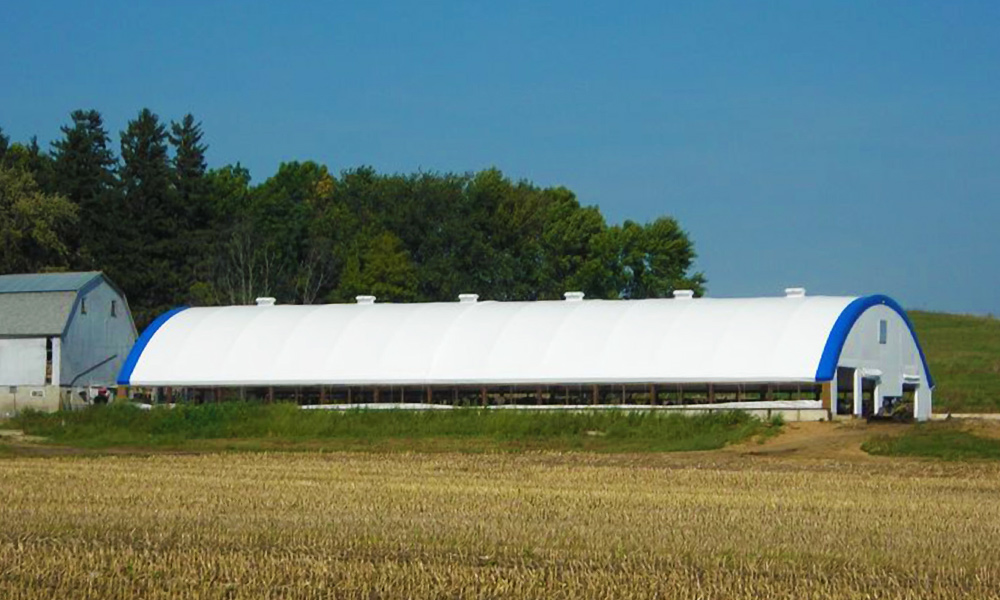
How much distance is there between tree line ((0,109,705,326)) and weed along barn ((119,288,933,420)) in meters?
29.8

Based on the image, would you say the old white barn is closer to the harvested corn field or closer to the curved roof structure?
the curved roof structure

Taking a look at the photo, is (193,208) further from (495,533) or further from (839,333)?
(495,533)

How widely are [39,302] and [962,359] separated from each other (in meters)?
52.6

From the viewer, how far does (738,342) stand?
184 feet

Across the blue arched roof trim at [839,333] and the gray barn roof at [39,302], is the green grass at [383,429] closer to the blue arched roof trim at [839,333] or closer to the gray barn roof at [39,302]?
the blue arched roof trim at [839,333]

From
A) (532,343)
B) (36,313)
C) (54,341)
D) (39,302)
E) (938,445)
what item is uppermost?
(39,302)

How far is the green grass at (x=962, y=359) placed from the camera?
250 feet

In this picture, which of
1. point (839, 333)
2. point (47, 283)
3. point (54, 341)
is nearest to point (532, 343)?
point (839, 333)

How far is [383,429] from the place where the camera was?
181 ft

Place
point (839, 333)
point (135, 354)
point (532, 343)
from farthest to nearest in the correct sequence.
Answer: point (135, 354) < point (532, 343) < point (839, 333)

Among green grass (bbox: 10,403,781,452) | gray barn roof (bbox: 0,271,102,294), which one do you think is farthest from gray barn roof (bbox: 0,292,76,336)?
green grass (bbox: 10,403,781,452)

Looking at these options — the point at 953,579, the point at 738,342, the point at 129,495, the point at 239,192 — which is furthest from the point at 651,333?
the point at 239,192

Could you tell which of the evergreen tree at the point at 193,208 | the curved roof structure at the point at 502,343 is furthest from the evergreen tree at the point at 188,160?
the curved roof structure at the point at 502,343

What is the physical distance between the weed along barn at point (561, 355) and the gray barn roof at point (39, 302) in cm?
612
